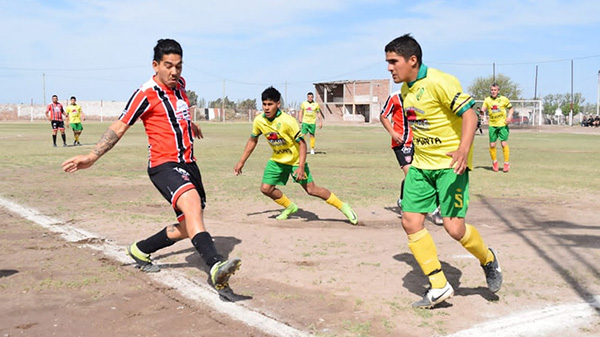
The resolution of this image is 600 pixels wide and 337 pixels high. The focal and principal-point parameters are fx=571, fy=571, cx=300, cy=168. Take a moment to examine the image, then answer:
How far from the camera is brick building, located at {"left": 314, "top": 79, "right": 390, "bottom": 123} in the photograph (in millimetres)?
80562

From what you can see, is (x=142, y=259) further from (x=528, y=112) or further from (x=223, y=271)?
(x=528, y=112)

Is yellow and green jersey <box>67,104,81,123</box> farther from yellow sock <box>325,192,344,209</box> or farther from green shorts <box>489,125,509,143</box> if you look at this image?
yellow sock <box>325,192,344,209</box>

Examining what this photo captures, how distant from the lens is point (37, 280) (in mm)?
5121

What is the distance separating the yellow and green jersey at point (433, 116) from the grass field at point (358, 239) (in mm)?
Result: 1175

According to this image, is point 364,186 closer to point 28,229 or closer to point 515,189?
point 515,189

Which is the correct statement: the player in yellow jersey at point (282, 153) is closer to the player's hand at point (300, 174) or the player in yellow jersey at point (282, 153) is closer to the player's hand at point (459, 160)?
the player's hand at point (300, 174)

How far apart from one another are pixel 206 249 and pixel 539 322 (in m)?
2.59

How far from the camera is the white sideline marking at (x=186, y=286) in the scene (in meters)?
4.05

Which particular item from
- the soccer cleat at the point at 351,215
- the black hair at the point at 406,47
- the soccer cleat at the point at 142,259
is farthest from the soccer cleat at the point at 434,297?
the soccer cleat at the point at 351,215

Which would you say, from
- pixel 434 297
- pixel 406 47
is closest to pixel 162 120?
pixel 406 47

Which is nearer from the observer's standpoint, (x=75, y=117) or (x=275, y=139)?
(x=275, y=139)

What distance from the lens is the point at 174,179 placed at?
501 centimetres

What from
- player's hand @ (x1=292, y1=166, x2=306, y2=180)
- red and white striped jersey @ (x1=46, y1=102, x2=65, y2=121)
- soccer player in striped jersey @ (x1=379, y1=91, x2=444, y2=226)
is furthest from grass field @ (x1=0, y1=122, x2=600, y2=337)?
red and white striped jersey @ (x1=46, y1=102, x2=65, y2=121)

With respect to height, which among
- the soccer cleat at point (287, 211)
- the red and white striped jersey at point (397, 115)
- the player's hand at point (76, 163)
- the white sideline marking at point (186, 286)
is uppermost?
the red and white striped jersey at point (397, 115)
